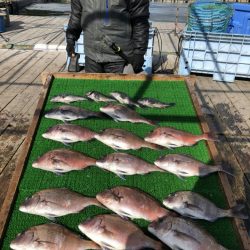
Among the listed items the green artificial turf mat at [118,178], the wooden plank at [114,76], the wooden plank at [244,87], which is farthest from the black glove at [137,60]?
the wooden plank at [244,87]

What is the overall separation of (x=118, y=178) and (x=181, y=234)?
0.77 metres

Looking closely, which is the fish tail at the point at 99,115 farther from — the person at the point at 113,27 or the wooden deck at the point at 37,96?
the wooden deck at the point at 37,96

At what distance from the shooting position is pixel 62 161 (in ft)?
8.51

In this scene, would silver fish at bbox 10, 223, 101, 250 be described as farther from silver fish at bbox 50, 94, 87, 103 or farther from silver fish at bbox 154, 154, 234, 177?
silver fish at bbox 50, 94, 87, 103

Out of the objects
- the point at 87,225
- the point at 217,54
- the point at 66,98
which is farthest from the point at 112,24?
the point at 217,54

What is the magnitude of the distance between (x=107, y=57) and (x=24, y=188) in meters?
2.24

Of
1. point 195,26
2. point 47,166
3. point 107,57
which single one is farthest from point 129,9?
point 195,26

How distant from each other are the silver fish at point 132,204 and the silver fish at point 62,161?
0.44m

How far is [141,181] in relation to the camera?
253 centimetres

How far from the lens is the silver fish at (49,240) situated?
74.3 inches

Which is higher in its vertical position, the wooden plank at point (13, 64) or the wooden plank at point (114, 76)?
the wooden plank at point (114, 76)

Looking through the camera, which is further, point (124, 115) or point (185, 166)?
point (124, 115)

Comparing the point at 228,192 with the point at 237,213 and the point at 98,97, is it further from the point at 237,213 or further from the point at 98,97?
the point at 98,97

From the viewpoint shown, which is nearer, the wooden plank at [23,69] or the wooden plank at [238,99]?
the wooden plank at [238,99]
